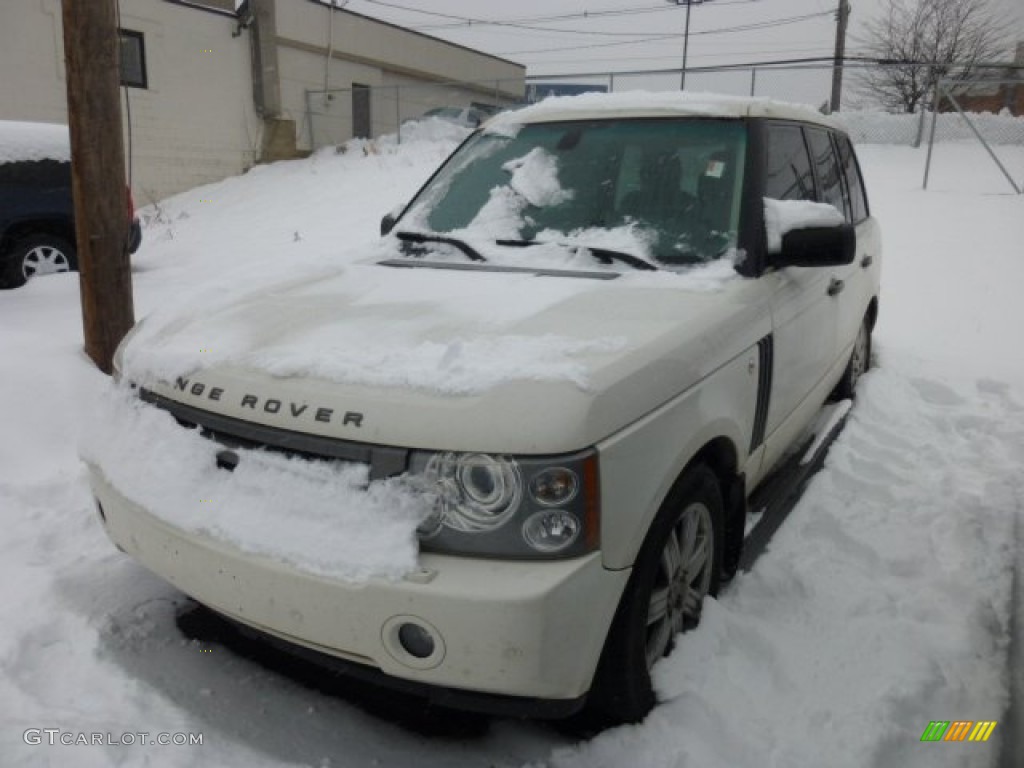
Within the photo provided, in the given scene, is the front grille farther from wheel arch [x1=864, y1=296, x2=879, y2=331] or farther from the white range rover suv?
wheel arch [x1=864, y1=296, x2=879, y2=331]

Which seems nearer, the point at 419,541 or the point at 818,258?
the point at 419,541

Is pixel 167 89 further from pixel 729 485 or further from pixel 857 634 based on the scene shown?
pixel 857 634

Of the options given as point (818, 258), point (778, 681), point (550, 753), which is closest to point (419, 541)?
point (550, 753)

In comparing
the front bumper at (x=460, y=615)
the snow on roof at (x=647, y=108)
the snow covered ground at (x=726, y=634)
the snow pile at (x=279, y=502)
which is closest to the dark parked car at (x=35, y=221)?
the snow covered ground at (x=726, y=634)

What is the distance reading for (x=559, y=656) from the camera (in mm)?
1783

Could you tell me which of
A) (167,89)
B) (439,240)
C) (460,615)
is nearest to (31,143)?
(439,240)

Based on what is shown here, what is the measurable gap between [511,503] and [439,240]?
5.54ft

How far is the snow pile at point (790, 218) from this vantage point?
110 inches

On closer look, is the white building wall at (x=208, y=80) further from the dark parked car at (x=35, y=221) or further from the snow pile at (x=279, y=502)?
the snow pile at (x=279, y=502)

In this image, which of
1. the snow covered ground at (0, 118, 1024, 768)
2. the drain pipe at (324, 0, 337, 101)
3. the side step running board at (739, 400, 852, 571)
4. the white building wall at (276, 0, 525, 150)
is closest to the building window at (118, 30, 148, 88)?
the white building wall at (276, 0, 525, 150)

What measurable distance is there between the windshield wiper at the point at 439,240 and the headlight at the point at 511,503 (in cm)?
139

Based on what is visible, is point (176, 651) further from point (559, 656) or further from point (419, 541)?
point (559, 656)

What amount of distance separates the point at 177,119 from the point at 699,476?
17.4 metres

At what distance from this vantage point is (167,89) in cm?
1653
